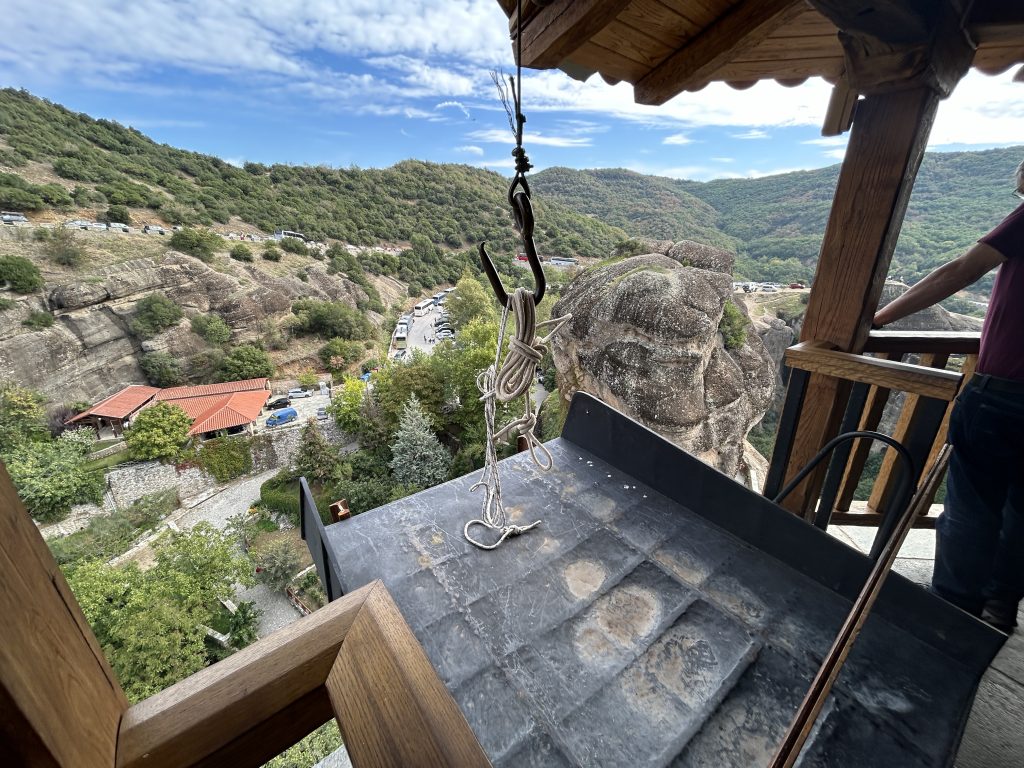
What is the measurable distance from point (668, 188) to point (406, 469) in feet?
89.2

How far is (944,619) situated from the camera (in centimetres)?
100

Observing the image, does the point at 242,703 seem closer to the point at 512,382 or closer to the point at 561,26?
the point at 512,382

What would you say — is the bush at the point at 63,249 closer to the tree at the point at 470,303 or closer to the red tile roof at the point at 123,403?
the red tile roof at the point at 123,403

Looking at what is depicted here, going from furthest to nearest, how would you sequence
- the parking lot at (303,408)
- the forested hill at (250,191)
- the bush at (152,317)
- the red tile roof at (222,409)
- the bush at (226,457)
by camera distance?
the forested hill at (250,191) < the bush at (152,317) < the parking lot at (303,408) < the red tile roof at (222,409) < the bush at (226,457)

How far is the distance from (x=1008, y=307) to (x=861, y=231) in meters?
0.40

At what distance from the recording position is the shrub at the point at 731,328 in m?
9.11

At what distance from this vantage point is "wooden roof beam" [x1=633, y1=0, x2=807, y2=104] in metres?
1.16

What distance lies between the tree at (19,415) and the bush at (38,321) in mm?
2158

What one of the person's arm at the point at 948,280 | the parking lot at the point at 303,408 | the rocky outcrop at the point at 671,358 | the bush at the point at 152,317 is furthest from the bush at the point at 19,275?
the person's arm at the point at 948,280

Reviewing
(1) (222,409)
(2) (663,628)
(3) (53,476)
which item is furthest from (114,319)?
(2) (663,628)

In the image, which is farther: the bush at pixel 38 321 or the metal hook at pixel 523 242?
the bush at pixel 38 321

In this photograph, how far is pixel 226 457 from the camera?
1180cm

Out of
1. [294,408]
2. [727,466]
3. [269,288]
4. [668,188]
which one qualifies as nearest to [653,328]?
[727,466]

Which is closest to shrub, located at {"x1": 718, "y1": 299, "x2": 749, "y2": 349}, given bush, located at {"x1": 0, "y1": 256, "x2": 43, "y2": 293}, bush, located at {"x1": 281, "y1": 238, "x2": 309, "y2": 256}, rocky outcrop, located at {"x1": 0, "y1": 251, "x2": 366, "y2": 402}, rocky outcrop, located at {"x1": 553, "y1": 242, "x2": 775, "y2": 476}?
rocky outcrop, located at {"x1": 553, "y1": 242, "x2": 775, "y2": 476}
